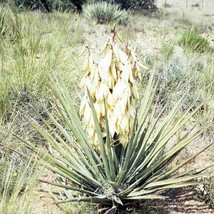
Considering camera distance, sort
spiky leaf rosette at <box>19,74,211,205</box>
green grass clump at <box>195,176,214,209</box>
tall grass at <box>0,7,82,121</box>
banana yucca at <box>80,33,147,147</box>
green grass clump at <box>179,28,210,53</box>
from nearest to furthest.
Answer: banana yucca at <box>80,33,147,147</box> < spiky leaf rosette at <box>19,74,211,205</box> < green grass clump at <box>195,176,214,209</box> < tall grass at <box>0,7,82,121</box> < green grass clump at <box>179,28,210,53</box>

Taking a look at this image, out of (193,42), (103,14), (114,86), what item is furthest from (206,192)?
(103,14)

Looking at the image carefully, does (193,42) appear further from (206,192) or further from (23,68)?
(206,192)

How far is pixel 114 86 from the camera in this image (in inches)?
89.4

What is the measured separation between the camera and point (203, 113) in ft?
14.3

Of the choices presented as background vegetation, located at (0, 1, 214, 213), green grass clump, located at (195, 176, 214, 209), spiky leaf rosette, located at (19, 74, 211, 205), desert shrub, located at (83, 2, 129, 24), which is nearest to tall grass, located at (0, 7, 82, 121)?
background vegetation, located at (0, 1, 214, 213)

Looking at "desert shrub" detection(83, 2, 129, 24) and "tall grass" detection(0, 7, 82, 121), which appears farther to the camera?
"desert shrub" detection(83, 2, 129, 24)

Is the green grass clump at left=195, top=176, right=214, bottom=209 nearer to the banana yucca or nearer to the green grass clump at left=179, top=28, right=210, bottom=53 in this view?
the banana yucca

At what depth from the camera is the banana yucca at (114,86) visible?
7.27 feet

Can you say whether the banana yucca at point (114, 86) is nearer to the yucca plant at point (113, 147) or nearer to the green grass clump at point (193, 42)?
the yucca plant at point (113, 147)

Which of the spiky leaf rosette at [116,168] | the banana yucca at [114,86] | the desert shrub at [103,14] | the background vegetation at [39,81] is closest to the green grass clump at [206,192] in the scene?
the background vegetation at [39,81]

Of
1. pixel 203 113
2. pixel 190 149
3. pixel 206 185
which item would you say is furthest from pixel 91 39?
pixel 206 185

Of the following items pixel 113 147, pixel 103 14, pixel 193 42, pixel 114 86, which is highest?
pixel 114 86

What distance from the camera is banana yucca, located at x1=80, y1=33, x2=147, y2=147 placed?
2.22 meters

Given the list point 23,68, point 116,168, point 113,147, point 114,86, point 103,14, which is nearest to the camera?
point 114,86
